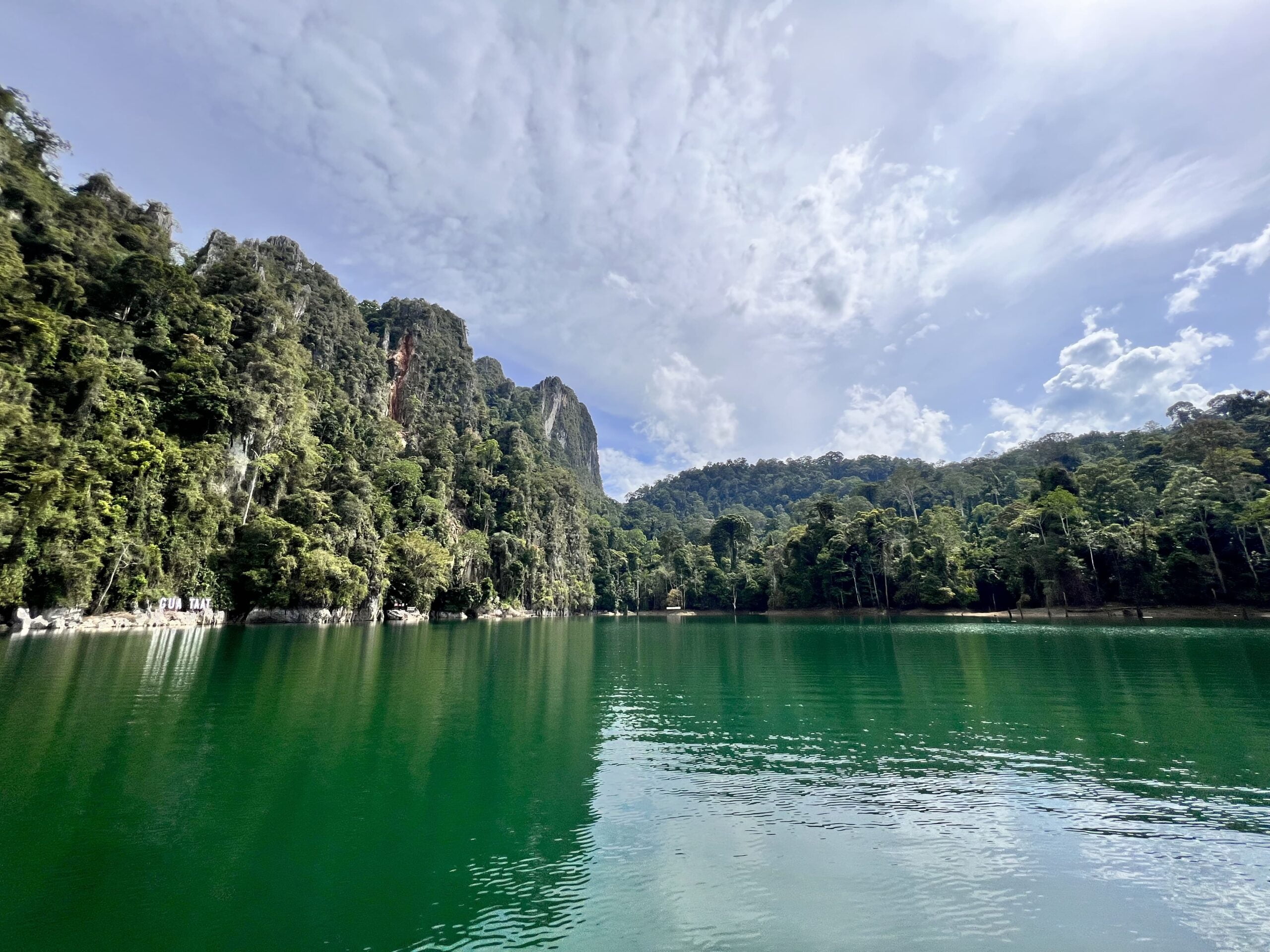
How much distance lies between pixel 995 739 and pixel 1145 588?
54.9 metres

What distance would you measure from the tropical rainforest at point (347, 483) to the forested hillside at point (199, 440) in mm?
175

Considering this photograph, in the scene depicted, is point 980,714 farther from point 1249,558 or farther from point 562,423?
point 562,423

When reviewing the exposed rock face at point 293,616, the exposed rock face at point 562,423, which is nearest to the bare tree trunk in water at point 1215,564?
the exposed rock face at point 293,616

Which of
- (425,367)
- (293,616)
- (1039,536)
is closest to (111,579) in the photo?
(293,616)

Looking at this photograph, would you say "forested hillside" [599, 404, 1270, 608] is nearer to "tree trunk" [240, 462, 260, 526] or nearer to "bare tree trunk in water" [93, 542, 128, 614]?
"tree trunk" [240, 462, 260, 526]

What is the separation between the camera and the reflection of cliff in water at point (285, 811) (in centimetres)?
537

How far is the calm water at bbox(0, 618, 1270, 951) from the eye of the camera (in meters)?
5.46

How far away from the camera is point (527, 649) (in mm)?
32031

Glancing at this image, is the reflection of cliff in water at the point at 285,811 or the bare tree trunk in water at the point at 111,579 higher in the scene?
the bare tree trunk in water at the point at 111,579

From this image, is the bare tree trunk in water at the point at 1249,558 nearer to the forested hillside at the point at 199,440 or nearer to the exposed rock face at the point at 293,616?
the forested hillside at the point at 199,440

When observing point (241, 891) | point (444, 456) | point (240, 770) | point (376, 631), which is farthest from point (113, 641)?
point (444, 456)

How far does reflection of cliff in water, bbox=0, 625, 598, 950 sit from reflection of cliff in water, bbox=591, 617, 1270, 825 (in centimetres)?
366

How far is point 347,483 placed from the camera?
54375 millimetres

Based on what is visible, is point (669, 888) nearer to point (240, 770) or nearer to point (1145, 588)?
point (240, 770)
